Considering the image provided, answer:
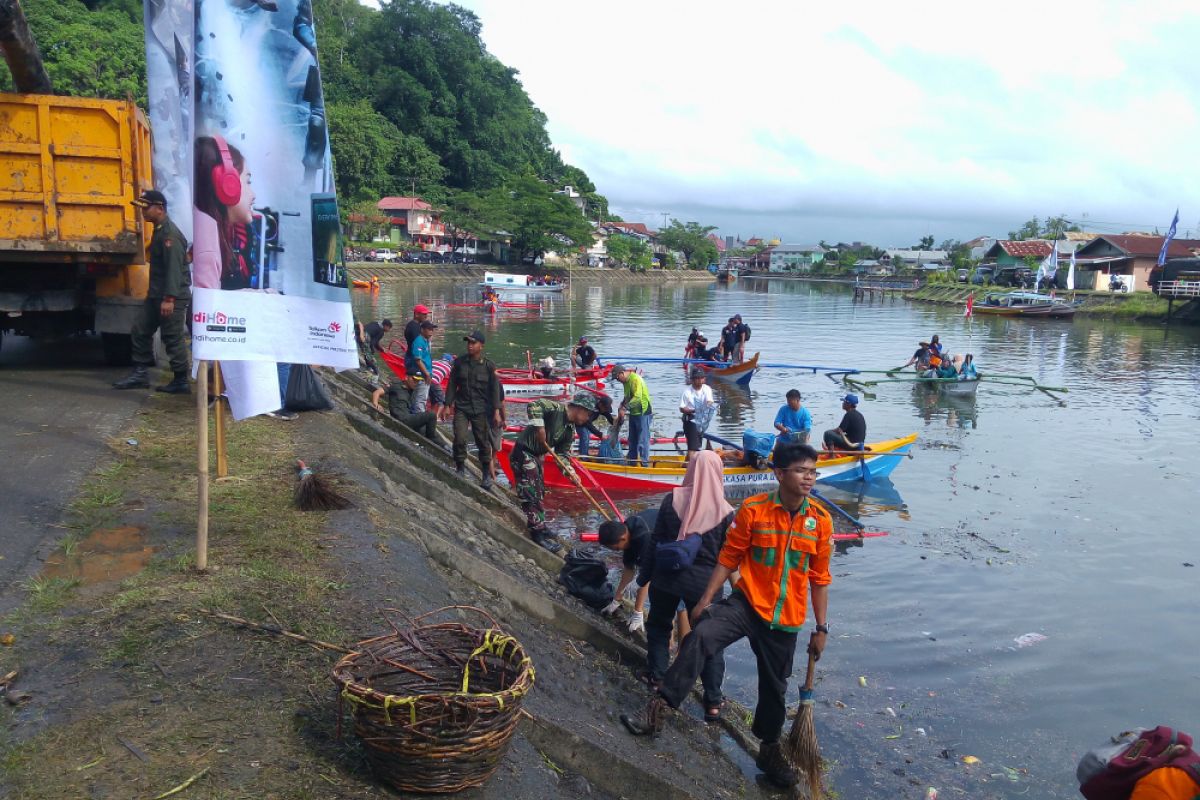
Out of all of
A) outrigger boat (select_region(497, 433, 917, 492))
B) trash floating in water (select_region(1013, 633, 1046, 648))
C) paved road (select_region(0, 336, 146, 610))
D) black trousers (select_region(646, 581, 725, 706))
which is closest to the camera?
paved road (select_region(0, 336, 146, 610))

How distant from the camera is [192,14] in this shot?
15.9 ft

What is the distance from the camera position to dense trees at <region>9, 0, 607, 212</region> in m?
74.8

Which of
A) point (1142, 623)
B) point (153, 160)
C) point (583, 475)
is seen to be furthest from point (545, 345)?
point (1142, 623)

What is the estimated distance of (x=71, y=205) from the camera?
940 centimetres

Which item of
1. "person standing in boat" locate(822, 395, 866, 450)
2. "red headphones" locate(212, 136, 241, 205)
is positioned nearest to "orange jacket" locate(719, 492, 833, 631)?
"red headphones" locate(212, 136, 241, 205)

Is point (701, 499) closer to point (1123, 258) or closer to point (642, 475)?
point (642, 475)

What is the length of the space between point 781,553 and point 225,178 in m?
4.06

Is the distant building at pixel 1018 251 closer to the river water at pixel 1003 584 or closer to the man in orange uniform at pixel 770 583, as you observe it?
the river water at pixel 1003 584

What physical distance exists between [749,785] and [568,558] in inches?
133

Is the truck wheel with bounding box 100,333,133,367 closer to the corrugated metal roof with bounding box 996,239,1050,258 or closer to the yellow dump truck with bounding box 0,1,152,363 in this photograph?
the yellow dump truck with bounding box 0,1,152,363

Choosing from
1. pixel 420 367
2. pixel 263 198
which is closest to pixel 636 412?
pixel 420 367

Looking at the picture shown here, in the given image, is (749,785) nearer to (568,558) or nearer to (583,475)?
(568,558)

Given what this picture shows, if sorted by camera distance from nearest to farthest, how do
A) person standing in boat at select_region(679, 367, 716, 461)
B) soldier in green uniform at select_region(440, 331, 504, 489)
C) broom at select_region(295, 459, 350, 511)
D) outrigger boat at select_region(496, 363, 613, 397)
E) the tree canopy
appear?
broom at select_region(295, 459, 350, 511), soldier in green uniform at select_region(440, 331, 504, 489), person standing in boat at select_region(679, 367, 716, 461), outrigger boat at select_region(496, 363, 613, 397), the tree canopy

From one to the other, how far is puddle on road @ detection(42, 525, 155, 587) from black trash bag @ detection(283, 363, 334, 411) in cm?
418
